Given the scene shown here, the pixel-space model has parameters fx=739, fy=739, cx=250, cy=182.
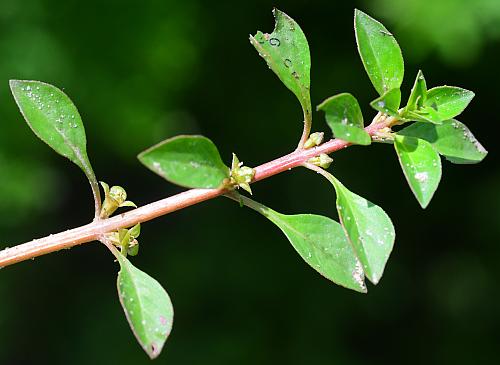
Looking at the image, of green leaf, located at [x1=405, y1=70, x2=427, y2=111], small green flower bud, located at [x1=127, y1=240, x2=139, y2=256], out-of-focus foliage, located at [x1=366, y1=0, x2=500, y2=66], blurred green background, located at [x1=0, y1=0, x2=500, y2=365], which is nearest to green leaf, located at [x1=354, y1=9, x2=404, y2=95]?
green leaf, located at [x1=405, y1=70, x2=427, y2=111]

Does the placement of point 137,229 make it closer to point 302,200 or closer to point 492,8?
point 492,8

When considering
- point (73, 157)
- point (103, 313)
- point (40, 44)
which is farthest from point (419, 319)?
point (73, 157)

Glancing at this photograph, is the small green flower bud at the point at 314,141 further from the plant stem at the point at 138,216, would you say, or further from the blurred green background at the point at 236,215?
the blurred green background at the point at 236,215

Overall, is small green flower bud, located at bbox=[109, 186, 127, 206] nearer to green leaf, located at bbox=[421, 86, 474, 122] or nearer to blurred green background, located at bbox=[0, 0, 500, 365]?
green leaf, located at bbox=[421, 86, 474, 122]

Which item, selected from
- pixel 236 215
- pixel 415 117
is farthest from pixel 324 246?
pixel 236 215

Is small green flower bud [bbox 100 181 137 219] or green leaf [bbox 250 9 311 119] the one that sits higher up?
green leaf [bbox 250 9 311 119]
